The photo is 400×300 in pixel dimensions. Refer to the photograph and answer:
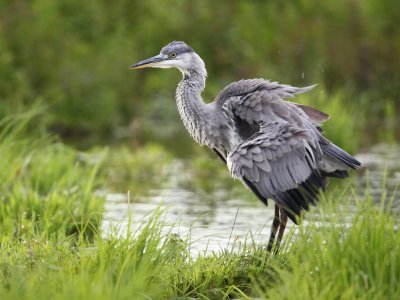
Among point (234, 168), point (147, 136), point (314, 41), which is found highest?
point (314, 41)

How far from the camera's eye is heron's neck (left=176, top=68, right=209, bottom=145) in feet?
26.0

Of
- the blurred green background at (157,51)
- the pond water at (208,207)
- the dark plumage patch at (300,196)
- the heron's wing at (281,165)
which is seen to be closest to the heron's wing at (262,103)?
the heron's wing at (281,165)

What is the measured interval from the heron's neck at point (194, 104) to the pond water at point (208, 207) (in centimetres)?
78

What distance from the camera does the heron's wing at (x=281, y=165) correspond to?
719 centimetres

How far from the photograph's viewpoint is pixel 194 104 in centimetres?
799

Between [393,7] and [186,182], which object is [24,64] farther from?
[393,7]

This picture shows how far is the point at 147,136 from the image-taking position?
20.1 metres

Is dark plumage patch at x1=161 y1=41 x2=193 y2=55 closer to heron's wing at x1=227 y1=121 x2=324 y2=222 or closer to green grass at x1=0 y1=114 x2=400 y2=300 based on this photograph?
heron's wing at x1=227 y1=121 x2=324 y2=222

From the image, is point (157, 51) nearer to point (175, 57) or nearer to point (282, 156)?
point (175, 57)

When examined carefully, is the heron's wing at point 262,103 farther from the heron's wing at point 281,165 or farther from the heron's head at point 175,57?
the heron's head at point 175,57

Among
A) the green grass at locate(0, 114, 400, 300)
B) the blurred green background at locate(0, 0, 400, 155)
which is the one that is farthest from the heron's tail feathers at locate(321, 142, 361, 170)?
the blurred green background at locate(0, 0, 400, 155)

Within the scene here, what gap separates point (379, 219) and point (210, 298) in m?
1.33

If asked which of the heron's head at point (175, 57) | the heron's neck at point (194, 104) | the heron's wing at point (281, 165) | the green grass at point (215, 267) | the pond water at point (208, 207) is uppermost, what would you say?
the heron's head at point (175, 57)

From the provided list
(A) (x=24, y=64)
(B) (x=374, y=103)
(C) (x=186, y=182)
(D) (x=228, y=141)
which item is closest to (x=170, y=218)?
(D) (x=228, y=141)
